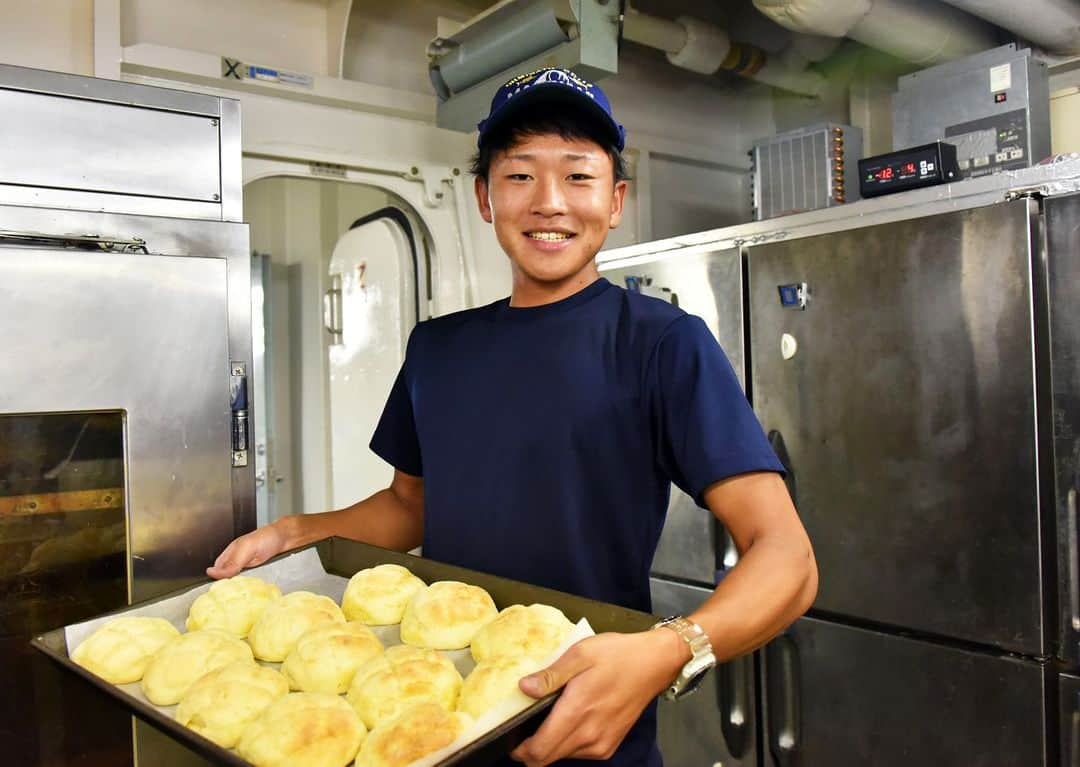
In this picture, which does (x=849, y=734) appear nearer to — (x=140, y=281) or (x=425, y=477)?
(x=425, y=477)

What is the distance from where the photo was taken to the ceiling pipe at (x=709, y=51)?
10.8 ft

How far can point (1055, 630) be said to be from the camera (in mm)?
2021

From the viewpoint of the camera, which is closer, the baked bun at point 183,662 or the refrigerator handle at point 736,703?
the baked bun at point 183,662

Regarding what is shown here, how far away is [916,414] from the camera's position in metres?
2.29

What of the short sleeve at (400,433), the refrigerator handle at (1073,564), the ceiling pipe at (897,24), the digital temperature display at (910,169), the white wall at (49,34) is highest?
the ceiling pipe at (897,24)

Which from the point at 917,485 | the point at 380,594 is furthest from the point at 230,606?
the point at 917,485

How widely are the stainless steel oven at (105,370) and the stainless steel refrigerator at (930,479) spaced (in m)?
1.72

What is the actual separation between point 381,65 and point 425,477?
2.33 m

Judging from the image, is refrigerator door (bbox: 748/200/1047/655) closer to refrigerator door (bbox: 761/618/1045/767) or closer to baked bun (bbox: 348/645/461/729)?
refrigerator door (bbox: 761/618/1045/767)

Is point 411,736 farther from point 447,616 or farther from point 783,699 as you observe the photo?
point 783,699

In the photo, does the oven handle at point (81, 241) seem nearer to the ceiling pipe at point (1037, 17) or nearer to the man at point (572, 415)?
the man at point (572, 415)

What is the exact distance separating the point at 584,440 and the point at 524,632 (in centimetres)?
35

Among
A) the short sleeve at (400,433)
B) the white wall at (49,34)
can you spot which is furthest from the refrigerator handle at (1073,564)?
the white wall at (49,34)

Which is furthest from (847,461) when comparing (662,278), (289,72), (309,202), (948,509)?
(309,202)
